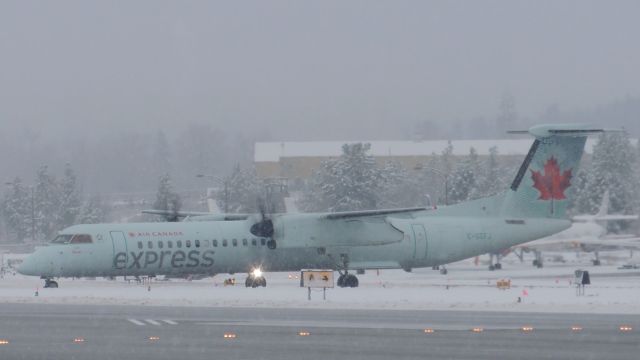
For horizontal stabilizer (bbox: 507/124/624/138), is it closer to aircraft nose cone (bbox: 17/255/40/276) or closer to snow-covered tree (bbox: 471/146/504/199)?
aircraft nose cone (bbox: 17/255/40/276)

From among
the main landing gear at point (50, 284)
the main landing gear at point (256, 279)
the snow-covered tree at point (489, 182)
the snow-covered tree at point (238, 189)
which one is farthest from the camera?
the snow-covered tree at point (238, 189)

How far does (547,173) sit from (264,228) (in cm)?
1174

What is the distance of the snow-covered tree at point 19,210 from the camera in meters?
107

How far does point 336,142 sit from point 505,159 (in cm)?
2711

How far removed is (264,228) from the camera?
43.1 meters

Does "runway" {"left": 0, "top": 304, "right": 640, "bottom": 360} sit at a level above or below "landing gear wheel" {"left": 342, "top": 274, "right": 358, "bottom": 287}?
below

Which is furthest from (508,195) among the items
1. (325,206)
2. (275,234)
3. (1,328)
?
(325,206)

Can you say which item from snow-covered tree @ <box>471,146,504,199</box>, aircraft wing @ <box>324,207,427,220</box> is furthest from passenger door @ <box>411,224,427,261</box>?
snow-covered tree @ <box>471,146,504,199</box>

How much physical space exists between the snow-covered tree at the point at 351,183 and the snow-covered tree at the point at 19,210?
98.8 feet

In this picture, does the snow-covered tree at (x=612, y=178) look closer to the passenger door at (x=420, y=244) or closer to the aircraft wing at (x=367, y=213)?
the passenger door at (x=420, y=244)

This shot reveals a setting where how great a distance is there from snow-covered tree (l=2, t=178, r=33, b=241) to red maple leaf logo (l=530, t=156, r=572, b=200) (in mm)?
71870

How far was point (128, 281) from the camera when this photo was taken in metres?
50.0

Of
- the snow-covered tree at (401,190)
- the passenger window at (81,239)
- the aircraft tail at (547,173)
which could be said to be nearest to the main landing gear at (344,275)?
the aircraft tail at (547,173)

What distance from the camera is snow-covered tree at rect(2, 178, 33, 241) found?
107387 millimetres
